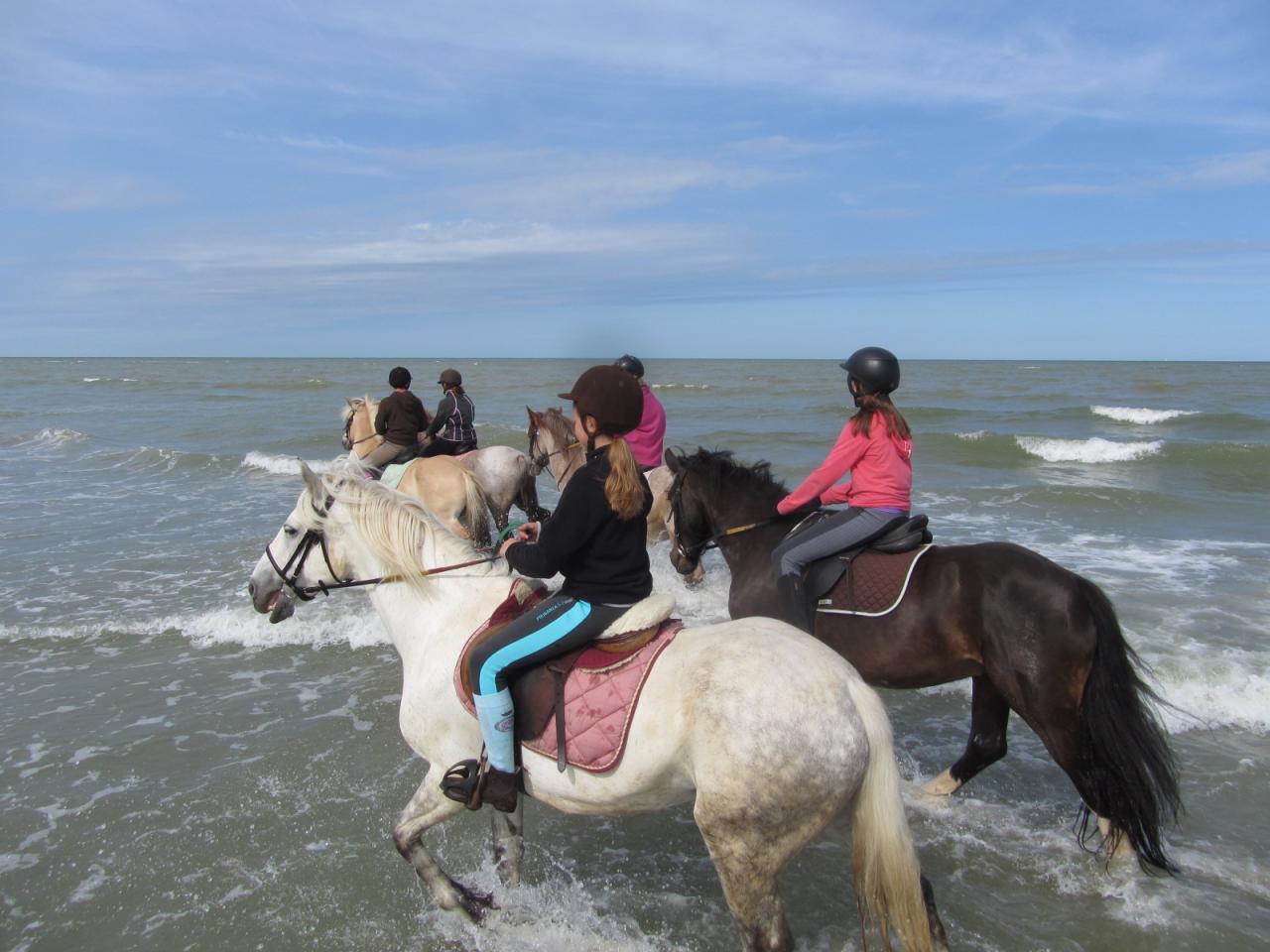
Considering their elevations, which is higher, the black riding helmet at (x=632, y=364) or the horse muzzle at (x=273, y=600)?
the black riding helmet at (x=632, y=364)

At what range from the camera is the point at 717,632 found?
338 cm

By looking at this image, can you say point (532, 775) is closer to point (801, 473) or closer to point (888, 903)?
point (888, 903)

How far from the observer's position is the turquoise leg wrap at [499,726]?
3.49 metres

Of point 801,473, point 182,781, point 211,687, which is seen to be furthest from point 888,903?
point 801,473

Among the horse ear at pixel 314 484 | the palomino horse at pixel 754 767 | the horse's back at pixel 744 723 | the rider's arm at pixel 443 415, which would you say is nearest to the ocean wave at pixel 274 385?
the rider's arm at pixel 443 415

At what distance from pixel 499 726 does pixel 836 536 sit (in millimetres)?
2525

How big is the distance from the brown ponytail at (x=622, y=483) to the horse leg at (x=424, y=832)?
60.2 inches

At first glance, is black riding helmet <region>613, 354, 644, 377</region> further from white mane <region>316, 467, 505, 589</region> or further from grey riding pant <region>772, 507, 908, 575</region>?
white mane <region>316, 467, 505, 589</region>

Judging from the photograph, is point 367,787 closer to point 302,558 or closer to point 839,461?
point 302,558

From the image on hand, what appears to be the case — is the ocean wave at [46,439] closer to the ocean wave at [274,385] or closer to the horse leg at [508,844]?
the ocean wave at [274,385]

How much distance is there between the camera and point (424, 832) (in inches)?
154

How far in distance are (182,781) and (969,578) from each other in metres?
5.12

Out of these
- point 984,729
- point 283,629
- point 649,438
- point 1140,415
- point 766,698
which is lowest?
point 283,629

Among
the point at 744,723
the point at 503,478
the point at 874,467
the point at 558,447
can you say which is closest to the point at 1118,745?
the point at 874,467
